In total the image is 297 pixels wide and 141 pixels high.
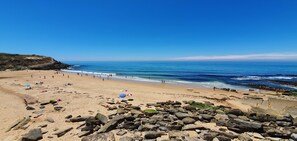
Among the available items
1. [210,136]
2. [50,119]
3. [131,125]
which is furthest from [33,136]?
[210,136]

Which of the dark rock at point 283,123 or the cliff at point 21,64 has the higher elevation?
the cliff at point 21,64

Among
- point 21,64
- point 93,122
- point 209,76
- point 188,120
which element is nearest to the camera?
point 93,122

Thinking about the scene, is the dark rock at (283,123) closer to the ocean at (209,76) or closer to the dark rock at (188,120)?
the dark rock at (188,120)

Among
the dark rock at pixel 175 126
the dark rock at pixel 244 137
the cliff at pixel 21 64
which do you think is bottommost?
the dark rock at pixel 244 137

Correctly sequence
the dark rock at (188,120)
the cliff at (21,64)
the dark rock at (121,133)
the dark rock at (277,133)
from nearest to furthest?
the dark rock at (277,133) < the dark rock at (121,133) < the dark rock at (188,120) < the cliff at (21,64)

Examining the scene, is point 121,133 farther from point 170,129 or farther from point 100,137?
point 170,129

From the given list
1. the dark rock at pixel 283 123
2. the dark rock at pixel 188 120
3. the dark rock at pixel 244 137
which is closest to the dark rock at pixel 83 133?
the dark rock at pixel 188 120

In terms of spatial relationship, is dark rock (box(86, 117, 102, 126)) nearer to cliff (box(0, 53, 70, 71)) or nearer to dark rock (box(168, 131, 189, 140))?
dark rock (box(168, 131, 189, 140))

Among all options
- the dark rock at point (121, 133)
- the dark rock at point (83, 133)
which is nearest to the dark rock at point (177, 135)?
the dark rock at point (121, 133)

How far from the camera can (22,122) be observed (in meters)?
9.25

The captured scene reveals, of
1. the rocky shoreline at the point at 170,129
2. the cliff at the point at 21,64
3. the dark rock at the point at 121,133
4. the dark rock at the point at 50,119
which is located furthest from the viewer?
the cliff at the point at 21,64

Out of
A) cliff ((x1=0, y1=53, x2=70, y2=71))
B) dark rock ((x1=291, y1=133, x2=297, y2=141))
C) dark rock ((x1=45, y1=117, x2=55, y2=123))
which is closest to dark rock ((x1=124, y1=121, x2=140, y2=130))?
dark rock ((x1=45, y1=117, x2=55, y2=123))

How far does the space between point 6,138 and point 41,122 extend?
6.00 ft

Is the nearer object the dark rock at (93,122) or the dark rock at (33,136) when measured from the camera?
the dark rock at (33,136)
